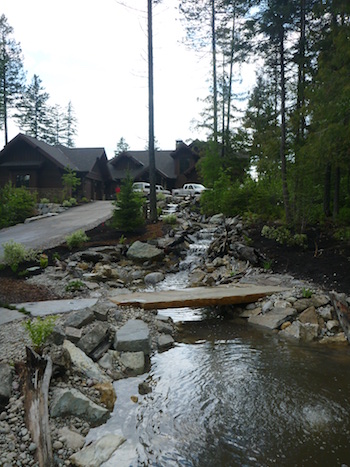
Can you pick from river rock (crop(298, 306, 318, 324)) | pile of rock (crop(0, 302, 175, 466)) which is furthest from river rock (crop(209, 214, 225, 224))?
pile of rock (crop(0, 302, 175, 466))

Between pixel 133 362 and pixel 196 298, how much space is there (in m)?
2.28

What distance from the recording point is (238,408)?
341 centimetres

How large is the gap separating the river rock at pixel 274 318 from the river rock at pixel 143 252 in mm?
5275

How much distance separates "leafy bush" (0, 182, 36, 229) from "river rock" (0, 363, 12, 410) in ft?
50.6

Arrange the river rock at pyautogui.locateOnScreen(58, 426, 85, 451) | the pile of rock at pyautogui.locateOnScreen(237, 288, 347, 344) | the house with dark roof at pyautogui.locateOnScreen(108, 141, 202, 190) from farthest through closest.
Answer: the house with dark roof at pyautogui.locateOnScreen(108, 141, 202, 190)
the pile of rock at pyautogui.locateOnScreen(237, 288, 347, 344)
the river rock at pyautogui.locateOnScreen(58, 426, 85, 451)

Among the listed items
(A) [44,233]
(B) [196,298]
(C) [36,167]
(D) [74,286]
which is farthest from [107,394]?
(C) [36,167]

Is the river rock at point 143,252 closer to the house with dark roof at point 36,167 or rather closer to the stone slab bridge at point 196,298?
the stone slab bridge at point 196,298

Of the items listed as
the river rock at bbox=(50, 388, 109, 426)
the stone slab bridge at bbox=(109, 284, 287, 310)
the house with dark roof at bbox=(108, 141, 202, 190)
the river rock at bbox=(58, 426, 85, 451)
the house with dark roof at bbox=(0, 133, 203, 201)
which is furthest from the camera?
the house with dark roof at bbox=(108, 141, 202, 190)

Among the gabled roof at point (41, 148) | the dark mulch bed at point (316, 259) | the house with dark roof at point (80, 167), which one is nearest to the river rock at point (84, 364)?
the dark mulch bed at point (316, 259)

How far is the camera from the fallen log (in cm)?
250

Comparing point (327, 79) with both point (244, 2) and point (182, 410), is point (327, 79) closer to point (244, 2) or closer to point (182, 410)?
point (244, 2)

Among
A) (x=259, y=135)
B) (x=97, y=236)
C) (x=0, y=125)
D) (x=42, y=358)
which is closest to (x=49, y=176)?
(x=0, y=125)

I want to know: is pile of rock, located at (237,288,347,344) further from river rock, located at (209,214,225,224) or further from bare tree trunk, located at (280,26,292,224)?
river rock, located at (209,214,225,224)

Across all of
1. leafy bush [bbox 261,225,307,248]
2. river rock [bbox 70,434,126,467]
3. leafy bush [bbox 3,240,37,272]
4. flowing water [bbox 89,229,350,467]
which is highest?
leafy bush [bbox 261,225,307,248]
